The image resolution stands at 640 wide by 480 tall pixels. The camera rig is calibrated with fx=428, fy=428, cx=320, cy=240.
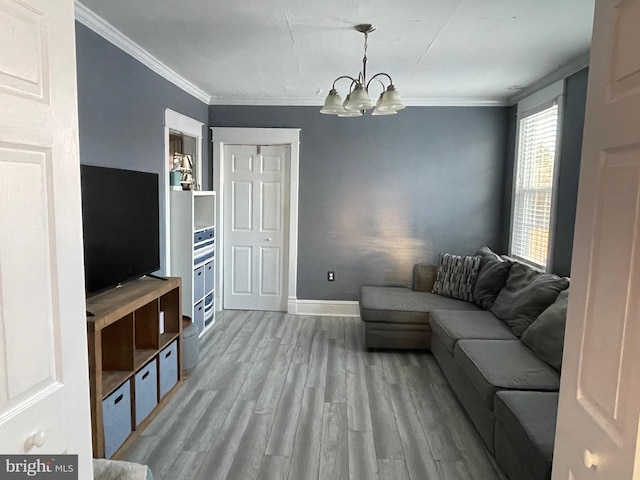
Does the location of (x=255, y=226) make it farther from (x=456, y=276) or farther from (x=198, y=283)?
(x=456, y=276)

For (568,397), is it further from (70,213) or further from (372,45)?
(372,45)

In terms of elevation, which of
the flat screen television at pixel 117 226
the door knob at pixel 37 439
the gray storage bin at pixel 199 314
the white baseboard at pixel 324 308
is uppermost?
the flat screen television at pixel 117 226

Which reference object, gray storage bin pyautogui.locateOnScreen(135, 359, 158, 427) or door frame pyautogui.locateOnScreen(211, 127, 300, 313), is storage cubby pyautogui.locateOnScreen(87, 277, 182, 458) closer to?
gray storage bin pyautogui.locateOnScreen(135, 359, 158, 427)

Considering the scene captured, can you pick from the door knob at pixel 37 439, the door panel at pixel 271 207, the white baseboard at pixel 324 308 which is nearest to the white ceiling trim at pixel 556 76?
the door panel at pixel 271 207

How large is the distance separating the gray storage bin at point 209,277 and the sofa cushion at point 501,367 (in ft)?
8.67

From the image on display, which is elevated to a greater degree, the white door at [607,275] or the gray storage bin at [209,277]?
the white door at [607,275]

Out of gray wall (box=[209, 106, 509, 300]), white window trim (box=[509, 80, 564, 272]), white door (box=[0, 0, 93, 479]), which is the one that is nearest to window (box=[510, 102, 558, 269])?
white window trim (box=[509, 80, 564, 272])

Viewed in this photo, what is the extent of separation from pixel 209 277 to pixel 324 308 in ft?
→ 4.71

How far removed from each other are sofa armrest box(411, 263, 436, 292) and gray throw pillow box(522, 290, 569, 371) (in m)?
1.72

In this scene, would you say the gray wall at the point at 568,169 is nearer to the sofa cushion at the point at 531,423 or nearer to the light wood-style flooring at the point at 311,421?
the light wood-style flooring at the point at 311,421

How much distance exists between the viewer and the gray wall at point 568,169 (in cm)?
335

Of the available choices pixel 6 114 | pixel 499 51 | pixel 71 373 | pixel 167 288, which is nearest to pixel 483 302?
pixel 499 51

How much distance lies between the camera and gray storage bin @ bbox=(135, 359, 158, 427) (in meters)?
2.62

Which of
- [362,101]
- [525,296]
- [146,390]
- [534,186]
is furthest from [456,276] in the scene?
[146,390]
